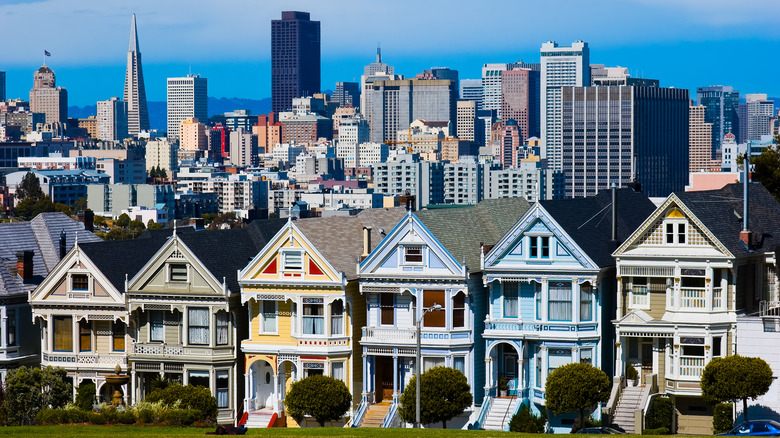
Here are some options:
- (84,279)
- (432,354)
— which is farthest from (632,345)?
(84,279)

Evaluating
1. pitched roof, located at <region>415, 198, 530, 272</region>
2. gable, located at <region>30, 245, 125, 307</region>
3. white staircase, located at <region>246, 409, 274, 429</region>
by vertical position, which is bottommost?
A: white staircase, located at <region>246, 409, 274, 429</region>

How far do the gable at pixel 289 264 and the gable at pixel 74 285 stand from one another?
5615mm

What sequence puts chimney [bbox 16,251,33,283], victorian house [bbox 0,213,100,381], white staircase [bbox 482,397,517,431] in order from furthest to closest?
1. chimney [bbox 16,251,33,283]
2. victorian house [bbox 0,213,100,381]
3. white staircase [bbox 482,397,517,431]

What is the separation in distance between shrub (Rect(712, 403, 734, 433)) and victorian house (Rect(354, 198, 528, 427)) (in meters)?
8.07

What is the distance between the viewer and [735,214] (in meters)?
54.4

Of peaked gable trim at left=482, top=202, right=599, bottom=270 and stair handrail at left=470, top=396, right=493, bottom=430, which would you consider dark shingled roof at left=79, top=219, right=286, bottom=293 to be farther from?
stair handrail at left=470, top=396, right=493, bottom=430

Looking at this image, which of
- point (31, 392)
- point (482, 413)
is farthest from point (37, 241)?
point (482, 413)

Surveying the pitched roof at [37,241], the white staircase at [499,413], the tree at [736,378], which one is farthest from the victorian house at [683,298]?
the pitched roof at [37,241]

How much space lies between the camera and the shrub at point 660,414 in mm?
51500

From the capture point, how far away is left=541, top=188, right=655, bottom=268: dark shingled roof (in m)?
53.1

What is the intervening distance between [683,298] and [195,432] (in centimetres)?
1618

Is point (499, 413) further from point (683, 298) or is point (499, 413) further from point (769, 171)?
point (769, 171)

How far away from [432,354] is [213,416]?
788cm

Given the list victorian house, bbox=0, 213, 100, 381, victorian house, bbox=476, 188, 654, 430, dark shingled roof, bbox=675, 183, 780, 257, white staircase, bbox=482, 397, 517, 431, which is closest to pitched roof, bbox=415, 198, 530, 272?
→ victorian house, bbox=476, 188, 654, 430
